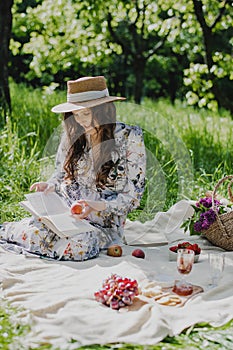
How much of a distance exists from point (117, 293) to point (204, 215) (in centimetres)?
143

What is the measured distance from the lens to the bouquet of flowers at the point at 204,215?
4391 millimetres

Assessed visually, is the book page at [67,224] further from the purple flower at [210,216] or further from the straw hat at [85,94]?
the purple flower at [210,216]

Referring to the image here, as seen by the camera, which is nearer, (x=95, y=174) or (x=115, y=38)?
(x=95, y=174)

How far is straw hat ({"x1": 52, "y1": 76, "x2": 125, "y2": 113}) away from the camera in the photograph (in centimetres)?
416

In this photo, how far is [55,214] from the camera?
4.18 metres

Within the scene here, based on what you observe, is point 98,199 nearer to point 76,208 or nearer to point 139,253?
point 76,208

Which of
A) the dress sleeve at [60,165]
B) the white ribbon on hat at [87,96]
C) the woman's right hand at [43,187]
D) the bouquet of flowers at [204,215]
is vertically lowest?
the bouquet of flowers at [204,215]

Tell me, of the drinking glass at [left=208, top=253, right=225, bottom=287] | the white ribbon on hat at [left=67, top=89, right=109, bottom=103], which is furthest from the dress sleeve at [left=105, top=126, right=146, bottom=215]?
the drinking glass at [left=208, top=253, right=225, bottom=287]

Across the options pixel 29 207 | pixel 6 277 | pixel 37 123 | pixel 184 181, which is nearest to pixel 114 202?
pixel 29 207

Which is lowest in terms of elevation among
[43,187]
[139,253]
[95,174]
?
[139,253]

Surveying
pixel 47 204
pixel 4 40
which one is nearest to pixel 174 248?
pixel 47 204

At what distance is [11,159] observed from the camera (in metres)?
5.71

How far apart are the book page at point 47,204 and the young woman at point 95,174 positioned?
8 centimetres

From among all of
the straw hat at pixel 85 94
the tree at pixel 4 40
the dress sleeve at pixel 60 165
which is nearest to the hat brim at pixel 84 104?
the straw hat at pixel 85 94
